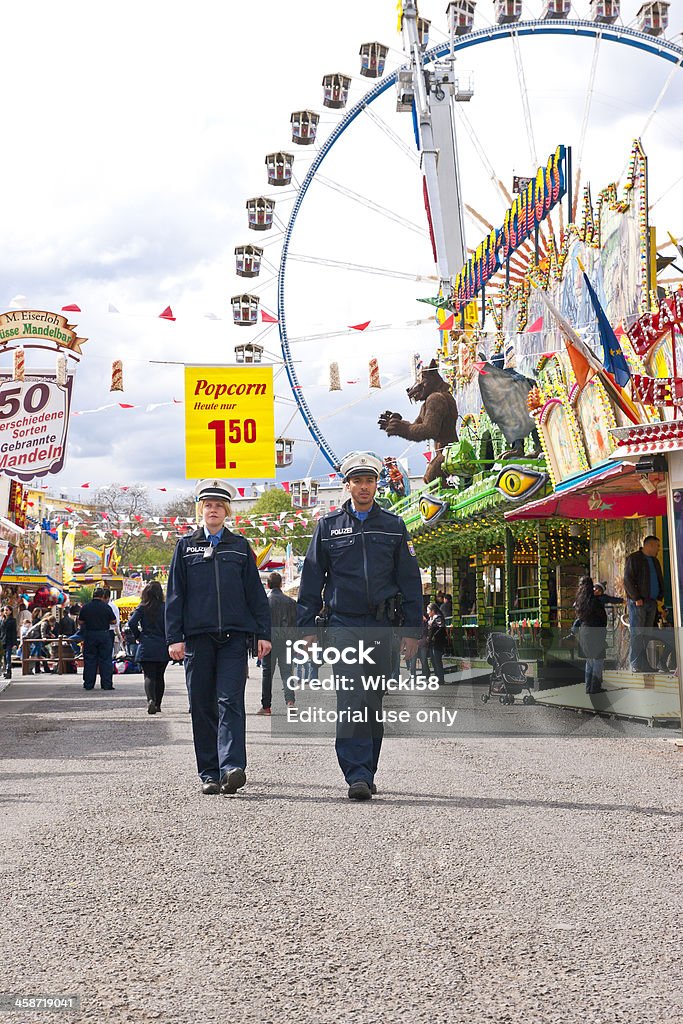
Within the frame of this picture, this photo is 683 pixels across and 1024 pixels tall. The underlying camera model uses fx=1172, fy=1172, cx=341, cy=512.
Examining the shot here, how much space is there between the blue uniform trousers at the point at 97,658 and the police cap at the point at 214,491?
1333cm

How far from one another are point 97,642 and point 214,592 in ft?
45.4

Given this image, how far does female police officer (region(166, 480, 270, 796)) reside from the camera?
24.4 feet

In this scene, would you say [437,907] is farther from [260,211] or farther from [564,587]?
[260,211]

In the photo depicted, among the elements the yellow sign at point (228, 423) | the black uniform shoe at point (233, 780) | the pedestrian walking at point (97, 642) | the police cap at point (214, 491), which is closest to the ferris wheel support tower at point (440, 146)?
the yellow sign at point (228, 423)

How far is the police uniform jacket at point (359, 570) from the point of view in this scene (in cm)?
734

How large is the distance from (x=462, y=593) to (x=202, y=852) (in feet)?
83.2

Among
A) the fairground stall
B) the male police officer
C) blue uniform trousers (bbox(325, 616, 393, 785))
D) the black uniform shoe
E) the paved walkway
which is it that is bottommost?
the paved walkway

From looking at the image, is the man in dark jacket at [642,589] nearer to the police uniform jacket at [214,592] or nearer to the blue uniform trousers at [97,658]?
the police uniform jacket at [214,592]

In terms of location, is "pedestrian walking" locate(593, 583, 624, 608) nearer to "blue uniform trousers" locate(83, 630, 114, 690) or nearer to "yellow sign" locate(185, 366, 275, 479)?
"yellow sign" locate(185, 366, 275, 479)

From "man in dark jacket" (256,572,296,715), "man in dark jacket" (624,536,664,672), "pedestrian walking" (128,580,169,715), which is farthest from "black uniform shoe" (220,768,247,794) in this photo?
"man in dark jacket" (624,536,664,672)

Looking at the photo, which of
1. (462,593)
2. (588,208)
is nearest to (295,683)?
(588,208)

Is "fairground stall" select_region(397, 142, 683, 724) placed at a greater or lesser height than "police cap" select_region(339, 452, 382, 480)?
greater

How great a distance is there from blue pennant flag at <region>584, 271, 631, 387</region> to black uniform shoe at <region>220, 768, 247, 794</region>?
10.7 meters

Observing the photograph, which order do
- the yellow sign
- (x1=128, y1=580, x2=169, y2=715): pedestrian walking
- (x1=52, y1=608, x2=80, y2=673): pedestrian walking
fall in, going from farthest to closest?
(x1=52, y1=608, x2=80, y2=673): pedestrian walking < the yellow sign < (x1=128, y1=580, x2=169, y2=715): pedestrian walking
